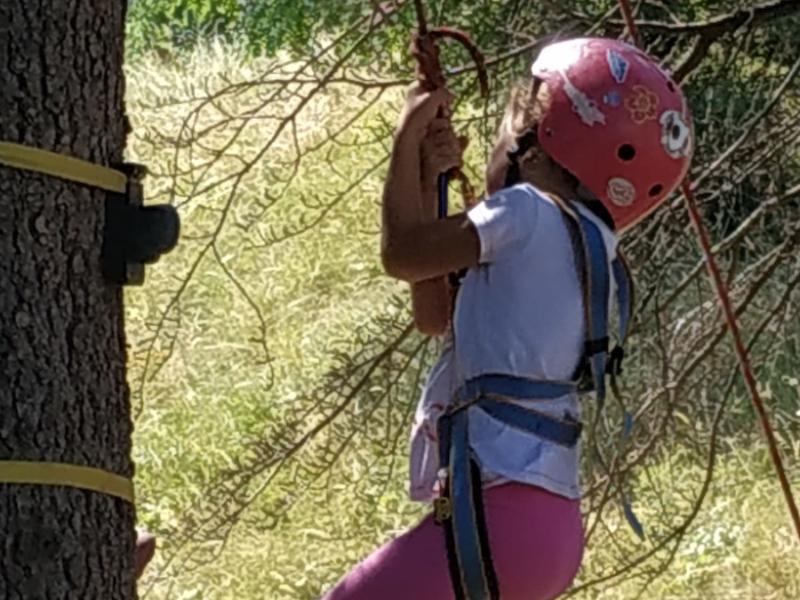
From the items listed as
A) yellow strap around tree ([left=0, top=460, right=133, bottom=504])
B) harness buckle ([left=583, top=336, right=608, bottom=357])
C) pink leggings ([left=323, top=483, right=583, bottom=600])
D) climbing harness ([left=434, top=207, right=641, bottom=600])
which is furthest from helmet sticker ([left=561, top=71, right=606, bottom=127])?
yellow strap around tree ([left=0, top=460, right=133, bottom=504])

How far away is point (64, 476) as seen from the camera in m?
2.20

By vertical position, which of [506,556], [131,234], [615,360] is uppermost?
[131,234]

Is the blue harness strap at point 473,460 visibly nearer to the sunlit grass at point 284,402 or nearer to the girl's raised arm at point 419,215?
the girl's raised arm at point 419,215

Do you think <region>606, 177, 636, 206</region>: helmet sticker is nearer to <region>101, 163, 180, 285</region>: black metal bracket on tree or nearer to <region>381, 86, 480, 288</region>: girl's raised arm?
<region>381, 86, 480, 288</region>: girl's raised arm

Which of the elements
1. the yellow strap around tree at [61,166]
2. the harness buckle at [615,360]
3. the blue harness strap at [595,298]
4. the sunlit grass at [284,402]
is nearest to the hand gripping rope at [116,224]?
the yellow strap around tree at [61,166]

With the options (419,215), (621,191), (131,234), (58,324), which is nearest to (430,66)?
(419,215)

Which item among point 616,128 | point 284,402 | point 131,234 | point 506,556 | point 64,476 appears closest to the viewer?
point 64,476

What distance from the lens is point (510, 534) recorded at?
2.61 meters

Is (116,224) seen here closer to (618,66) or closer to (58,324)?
(58,324)

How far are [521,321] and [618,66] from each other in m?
0.40

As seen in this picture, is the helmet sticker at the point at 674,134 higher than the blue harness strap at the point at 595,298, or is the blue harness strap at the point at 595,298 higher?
the helmet sticker at the point at 674,134

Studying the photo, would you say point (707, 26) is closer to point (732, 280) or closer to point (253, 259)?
point (732, 280)

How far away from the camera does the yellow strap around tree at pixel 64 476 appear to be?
2162mm

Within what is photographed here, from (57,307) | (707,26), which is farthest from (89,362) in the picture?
(707,26)
